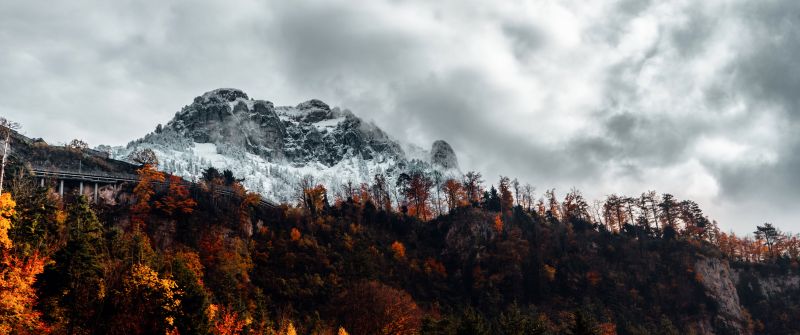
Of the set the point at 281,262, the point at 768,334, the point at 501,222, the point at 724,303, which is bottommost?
the point at 768,334

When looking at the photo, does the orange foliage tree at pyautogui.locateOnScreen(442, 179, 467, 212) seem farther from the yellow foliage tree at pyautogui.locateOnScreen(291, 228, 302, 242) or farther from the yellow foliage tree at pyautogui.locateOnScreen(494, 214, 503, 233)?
the yellow foliage tree at pyautogui.locateOnScreen(291, 228, 302, 242)

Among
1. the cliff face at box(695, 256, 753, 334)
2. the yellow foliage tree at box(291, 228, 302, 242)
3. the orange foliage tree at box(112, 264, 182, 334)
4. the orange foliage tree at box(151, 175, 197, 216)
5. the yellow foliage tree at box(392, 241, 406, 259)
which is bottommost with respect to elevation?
the cliff face at box(695, 256, 753, 334)

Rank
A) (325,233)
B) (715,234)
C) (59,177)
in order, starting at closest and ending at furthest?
(59,177), (325,233), (715,234)

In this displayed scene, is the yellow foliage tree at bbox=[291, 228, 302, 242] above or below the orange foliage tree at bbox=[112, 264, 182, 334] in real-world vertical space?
above

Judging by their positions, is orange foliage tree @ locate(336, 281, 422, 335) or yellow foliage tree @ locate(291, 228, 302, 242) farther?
yellow foliage tree @ locate(291, 228, 302, 242)

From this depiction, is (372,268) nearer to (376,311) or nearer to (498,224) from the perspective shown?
(376,311)

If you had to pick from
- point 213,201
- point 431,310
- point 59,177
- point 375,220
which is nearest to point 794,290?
point 431,310

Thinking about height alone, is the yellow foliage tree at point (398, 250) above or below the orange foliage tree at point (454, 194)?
below

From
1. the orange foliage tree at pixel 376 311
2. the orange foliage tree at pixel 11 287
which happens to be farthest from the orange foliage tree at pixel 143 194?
the orange foliage tree at pixel 11 287

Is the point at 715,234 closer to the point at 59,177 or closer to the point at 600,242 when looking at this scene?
the point at 600,242

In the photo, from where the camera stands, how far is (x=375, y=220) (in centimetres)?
10700

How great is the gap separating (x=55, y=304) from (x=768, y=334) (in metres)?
120

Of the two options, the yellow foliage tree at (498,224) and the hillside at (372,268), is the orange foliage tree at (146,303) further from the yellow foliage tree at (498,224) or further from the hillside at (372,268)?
the yellow foliage tree at (498,224)

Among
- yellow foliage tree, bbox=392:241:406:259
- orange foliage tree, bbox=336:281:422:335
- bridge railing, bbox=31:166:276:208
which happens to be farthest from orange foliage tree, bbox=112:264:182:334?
yellow foliage tree, bbox=392:241:406:259
